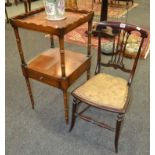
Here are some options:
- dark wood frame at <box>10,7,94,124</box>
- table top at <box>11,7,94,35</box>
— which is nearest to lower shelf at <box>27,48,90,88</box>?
dark wood frame at <box>10,7,94,124</box>

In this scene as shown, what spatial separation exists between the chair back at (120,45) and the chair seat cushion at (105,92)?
Answer: 0.11 metres

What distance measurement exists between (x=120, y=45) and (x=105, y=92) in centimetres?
47

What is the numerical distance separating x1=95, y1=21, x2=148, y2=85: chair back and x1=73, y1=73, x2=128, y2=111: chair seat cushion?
0.38 ft

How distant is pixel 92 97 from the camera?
1506 millimetres

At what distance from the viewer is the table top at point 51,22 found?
4.62 feet

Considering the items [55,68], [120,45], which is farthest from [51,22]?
[120,45]

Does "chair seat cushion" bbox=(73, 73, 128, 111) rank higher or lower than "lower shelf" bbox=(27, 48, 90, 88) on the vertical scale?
lower

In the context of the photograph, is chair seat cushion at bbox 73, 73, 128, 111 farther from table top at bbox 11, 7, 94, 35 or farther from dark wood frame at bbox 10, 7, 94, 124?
table top at bbox 11, 7, 94, 35

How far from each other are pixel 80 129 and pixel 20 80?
3.39 ft

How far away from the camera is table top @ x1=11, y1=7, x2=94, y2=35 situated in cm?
141

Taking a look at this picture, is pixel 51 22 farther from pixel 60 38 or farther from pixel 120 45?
pixel 120 45

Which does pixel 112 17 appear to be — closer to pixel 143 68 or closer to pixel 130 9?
pixel 130 9

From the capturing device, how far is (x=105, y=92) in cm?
155

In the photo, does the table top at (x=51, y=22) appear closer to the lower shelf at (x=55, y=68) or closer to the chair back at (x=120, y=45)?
the chair back at (x=120, y=45)
